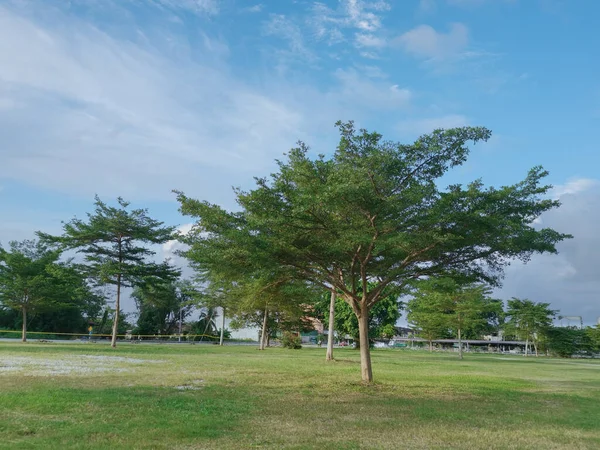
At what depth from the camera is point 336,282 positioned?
15.4 m

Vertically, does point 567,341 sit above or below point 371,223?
below

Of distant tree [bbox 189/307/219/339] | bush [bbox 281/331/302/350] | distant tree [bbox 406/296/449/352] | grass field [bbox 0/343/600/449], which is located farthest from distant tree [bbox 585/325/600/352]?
grass field [bbox 0/343/600/449]

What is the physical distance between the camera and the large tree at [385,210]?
1190 cm

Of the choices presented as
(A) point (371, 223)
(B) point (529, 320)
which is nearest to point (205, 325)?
(B) point (529, 320)

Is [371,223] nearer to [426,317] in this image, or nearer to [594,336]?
[426,317]

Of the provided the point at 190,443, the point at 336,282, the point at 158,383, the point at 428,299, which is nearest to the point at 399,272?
the point at 336,282

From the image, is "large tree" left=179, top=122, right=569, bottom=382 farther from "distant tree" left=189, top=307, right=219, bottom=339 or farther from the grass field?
"distant tree" left=189, top=307, right=219, bottom=339

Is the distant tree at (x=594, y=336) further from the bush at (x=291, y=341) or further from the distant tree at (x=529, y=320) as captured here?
the bush at (x=291, y=341)

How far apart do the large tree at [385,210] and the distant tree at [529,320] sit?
5735cm

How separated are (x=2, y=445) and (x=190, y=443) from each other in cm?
228

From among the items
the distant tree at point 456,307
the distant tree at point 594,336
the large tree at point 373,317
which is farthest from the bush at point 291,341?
the distant tree at point 594,336

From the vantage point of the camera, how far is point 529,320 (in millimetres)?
64938

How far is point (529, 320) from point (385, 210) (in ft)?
200

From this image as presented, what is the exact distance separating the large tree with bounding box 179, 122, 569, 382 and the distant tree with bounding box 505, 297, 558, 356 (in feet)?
188
